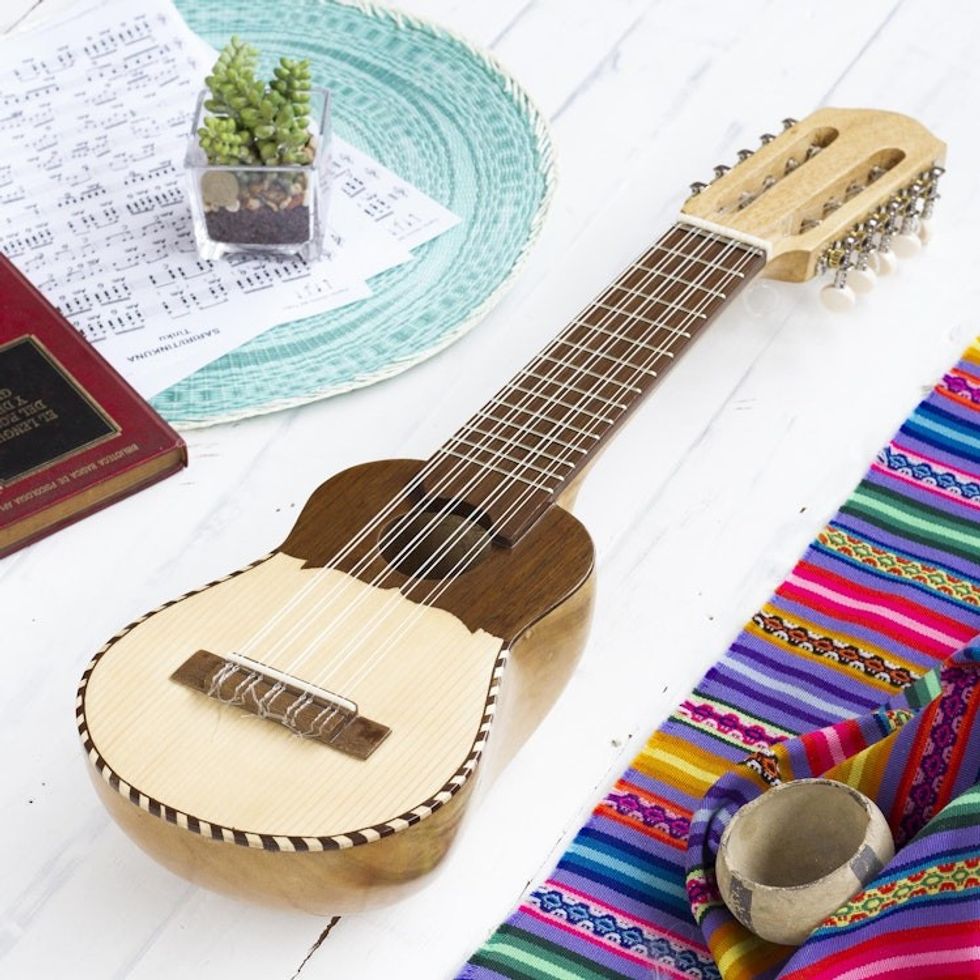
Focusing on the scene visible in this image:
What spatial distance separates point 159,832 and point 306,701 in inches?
4.0

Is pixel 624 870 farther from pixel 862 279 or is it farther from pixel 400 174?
pixel 400 174

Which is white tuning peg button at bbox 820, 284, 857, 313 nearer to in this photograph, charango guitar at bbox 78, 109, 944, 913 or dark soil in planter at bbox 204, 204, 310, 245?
charango guitar at bbox 78, 109, 944, 913

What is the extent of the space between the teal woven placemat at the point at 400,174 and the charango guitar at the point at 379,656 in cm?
17

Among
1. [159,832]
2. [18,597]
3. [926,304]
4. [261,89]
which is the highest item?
[926,304]

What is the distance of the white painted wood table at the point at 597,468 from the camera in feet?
3.22

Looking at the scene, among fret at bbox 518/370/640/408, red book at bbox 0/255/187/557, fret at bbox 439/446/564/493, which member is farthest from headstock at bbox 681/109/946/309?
red book at bbox 0/255/187/557

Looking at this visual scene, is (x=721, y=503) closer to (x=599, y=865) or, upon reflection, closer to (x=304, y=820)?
(x=599, y=865)

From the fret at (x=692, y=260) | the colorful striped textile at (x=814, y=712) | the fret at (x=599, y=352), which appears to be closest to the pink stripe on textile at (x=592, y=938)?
the colorful striped textile at (x=814, y=712)

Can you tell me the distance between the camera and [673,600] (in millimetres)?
1150

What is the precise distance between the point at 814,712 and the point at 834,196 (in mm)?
439

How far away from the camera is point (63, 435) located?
117 cm

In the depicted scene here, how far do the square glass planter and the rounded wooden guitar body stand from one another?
332 millimetres

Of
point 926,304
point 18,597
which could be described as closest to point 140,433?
point 18,597

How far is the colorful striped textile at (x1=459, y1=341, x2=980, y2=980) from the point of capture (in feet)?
3.12
